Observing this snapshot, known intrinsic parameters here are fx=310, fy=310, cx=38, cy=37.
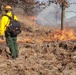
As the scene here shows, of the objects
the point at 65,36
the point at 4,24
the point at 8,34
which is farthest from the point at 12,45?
the point at 65,36

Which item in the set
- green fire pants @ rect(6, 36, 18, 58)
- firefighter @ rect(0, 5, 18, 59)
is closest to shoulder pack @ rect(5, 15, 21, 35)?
firefighter @ rect(0, 5, 18, 59)

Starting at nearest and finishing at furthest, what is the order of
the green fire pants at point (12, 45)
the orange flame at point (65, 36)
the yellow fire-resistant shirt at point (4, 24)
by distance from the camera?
1. the yellow fire-resistant shirt at point (4, 24)
2. the green fire pants at point (12, 45)
3. the orange flame at point (65, 36)

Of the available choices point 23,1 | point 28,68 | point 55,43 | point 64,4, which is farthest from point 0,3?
point 28,68

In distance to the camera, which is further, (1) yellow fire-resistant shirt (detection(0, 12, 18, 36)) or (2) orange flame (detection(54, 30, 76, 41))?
(2) orange flame (detection(54, 30, 76, 41))

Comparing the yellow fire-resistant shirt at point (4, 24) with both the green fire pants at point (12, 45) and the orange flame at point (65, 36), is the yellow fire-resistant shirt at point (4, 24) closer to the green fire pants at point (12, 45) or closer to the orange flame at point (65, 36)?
the green fire pants at point (12, 45)

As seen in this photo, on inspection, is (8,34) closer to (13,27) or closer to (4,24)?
(13,27)

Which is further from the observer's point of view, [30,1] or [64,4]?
[30,1]

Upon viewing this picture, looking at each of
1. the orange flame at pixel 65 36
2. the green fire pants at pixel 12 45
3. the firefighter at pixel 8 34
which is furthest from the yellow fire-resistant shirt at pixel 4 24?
the orange flame at pixel 65 36

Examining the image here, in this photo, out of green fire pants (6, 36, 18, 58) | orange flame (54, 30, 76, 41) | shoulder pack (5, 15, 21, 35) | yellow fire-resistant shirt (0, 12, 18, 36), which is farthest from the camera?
orange flame (54, 30, 76, 41)

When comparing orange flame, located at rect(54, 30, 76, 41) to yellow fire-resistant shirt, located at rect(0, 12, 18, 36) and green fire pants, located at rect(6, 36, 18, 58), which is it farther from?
yellow fire-resistant shirt, located at rect(0, 12, 18, 36)

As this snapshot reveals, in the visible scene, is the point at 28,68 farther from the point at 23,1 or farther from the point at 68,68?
the point at 23,1

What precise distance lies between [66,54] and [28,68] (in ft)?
7.61

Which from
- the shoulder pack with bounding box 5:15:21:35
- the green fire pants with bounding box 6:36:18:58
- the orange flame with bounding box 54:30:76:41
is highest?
the shoulder pack with bounding box 5:15:21:35

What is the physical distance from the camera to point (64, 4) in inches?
836
